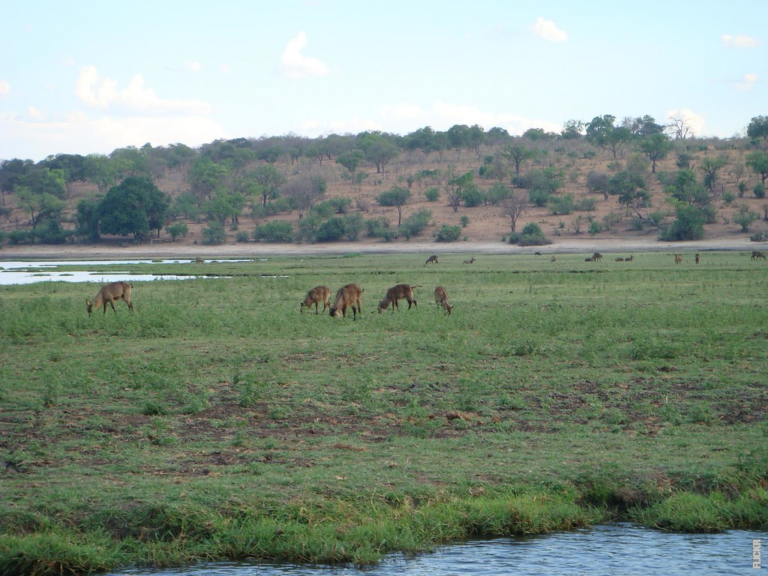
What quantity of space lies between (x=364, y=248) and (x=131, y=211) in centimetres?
1935

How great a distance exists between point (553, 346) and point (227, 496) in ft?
29.0

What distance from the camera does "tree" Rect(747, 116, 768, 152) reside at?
83.0 meters

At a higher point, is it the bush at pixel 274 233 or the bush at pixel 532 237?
the bush at pixel 274 233

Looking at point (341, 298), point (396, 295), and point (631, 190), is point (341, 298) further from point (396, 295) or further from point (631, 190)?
point (631, 190)

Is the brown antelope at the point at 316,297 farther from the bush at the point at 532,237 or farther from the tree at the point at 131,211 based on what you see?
the tree at the point at 131,211

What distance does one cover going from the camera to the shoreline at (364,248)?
54719 millimetres

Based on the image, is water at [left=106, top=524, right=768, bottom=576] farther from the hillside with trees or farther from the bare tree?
the bare tree

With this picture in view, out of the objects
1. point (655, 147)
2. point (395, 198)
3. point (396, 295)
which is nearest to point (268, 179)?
point (395, 198)

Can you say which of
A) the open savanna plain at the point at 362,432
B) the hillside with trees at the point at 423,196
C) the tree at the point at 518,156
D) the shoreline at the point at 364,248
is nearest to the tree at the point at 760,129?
the hillside with trees at the point at 423,196

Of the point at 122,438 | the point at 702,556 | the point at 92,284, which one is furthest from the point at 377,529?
the point at 92,284

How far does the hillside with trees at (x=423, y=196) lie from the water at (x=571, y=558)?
51.2m

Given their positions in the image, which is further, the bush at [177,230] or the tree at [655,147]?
the tree at [655,147]

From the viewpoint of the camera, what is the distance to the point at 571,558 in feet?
22.7

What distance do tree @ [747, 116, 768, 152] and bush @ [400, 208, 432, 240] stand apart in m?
36.7
